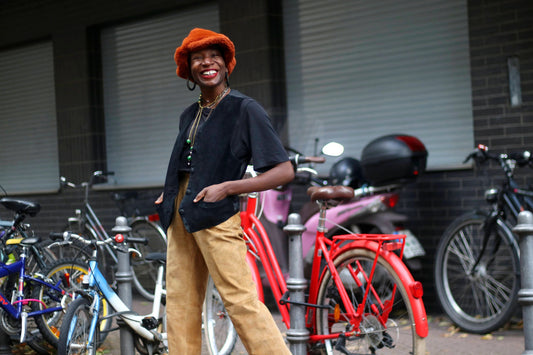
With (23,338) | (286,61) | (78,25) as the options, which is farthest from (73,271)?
(78,25)

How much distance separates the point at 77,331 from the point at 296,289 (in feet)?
4.73

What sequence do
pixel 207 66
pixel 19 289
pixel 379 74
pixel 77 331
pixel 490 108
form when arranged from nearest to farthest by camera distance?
1. pixel 207 66
2. pixel 77 331
3. pixel 19 289
4. pixel 490 108
5. pixel 379 74

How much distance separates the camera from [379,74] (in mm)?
7902

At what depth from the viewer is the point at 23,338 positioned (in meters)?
5.65

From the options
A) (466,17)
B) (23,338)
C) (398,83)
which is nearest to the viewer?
(23,338)

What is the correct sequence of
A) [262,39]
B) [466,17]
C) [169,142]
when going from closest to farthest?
[466,17]
[262,39]
[169,142]

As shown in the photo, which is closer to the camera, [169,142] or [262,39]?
[262,39]

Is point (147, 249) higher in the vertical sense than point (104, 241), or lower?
lower

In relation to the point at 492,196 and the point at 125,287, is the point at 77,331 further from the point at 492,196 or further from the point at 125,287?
the point at 492,196

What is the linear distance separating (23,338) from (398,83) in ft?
14.0

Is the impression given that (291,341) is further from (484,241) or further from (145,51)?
(145,51)

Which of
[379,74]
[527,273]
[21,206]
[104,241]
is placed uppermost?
[379,74]

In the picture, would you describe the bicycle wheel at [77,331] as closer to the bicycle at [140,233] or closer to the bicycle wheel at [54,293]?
the bicycle wheel at [54,293]

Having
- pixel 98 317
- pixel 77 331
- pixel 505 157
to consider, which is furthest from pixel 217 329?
pixel 505 157
